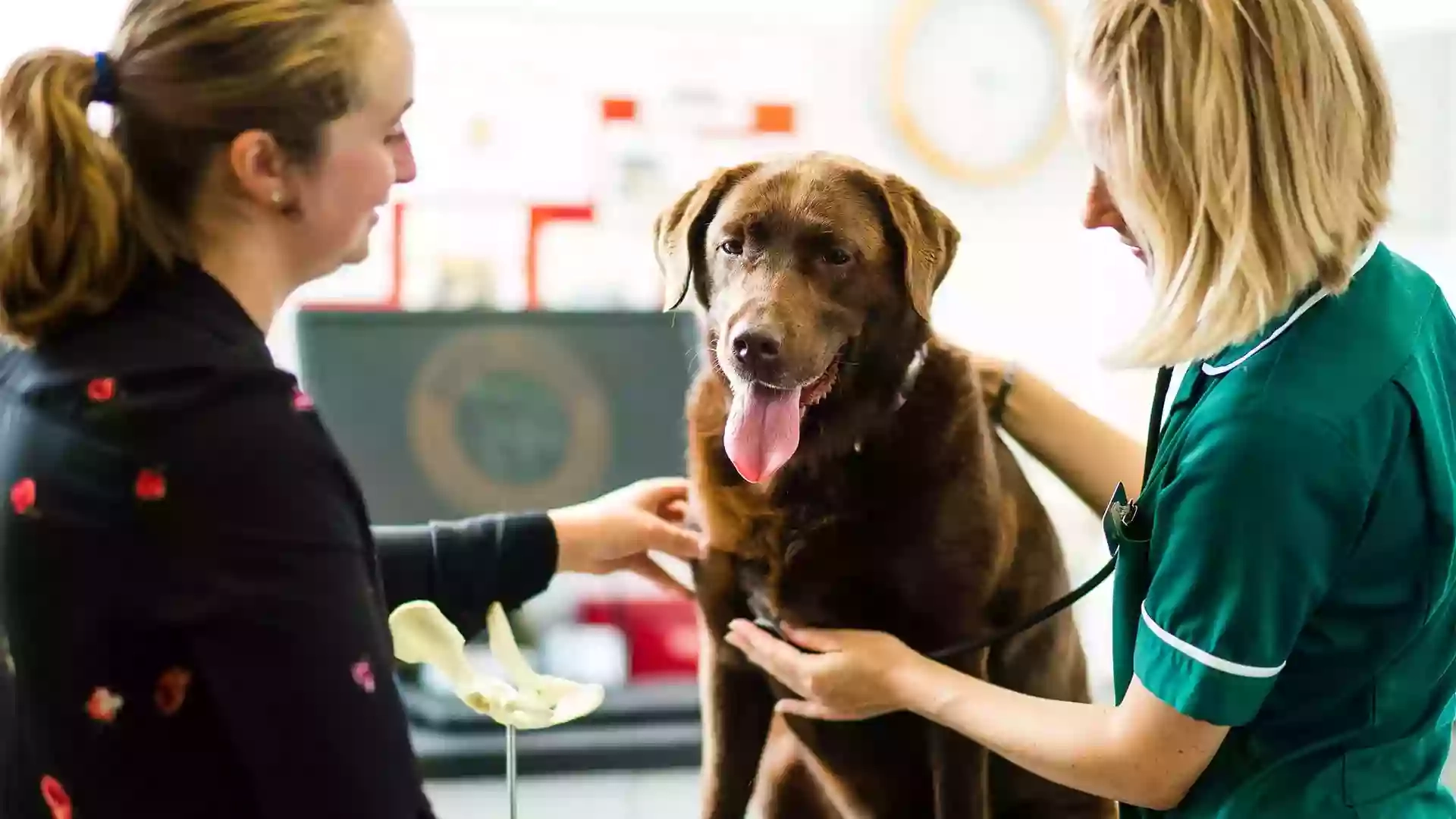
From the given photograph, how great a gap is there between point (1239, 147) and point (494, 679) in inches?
34.1

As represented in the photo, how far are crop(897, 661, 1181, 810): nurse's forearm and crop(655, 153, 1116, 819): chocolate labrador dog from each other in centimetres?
7

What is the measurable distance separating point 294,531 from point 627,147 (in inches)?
49.8

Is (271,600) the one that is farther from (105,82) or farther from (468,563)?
(468,563)

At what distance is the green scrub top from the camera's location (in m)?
0.79

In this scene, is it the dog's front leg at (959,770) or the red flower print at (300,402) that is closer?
the red flower print at (300,402)

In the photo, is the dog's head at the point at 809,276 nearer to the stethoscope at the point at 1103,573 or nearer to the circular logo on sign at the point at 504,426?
the stethoscope at the point at 1103,573

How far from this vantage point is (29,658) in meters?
0.71

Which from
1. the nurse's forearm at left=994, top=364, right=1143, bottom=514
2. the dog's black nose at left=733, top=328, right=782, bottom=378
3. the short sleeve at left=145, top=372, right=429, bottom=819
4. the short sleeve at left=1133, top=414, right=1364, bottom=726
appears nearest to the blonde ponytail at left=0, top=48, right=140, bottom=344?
the short sleeve at left=145, top=372, right=429, bottom=819

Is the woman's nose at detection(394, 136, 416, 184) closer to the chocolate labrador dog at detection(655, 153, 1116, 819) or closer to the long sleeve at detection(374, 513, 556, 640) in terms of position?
the chocolate labrador dog at detection(655, 153, 1116, 819)

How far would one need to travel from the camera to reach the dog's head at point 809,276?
3.41ft

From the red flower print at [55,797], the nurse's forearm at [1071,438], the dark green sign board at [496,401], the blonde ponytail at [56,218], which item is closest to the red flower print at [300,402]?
the blonde ponytail at [56,218]

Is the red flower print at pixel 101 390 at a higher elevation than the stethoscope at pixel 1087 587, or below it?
higher

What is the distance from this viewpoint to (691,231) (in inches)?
44.7

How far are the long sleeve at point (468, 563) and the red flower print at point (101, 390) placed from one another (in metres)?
0.53
